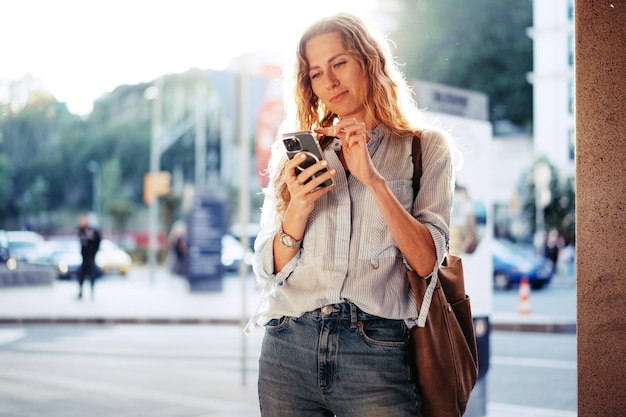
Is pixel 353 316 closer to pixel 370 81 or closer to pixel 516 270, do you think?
pixel 370 81

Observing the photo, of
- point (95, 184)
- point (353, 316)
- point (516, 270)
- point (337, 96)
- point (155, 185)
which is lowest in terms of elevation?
point (516, 270)

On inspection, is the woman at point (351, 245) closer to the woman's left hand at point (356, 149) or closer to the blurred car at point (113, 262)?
the woman's left hand at point (356, 149)

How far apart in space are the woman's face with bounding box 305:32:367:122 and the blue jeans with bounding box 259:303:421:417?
604mm

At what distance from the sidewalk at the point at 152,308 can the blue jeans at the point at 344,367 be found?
9.44 metres

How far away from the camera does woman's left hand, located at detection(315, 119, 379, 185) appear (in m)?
1.96

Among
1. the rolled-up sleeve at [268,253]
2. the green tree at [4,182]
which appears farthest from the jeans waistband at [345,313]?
the green tree at [4,182]

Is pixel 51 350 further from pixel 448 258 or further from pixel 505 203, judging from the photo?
pixel 505 203

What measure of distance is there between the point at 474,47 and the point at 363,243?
547 inches

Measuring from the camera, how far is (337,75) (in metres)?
2.23

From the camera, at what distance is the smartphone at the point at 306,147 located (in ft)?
6.69

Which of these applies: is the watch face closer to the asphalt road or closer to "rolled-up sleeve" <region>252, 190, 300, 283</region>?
"rolled-up sleeve" <region>252, 190, 300, 283</region>

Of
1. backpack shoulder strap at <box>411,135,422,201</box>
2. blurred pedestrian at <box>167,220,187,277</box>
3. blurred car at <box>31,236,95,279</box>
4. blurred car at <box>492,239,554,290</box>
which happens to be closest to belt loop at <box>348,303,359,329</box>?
backpack shoulder strap at <box>411,135,422,201</box>

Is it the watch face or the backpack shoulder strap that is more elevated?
the backpack shoulder strap

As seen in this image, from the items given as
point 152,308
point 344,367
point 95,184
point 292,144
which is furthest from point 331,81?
point 95,184
